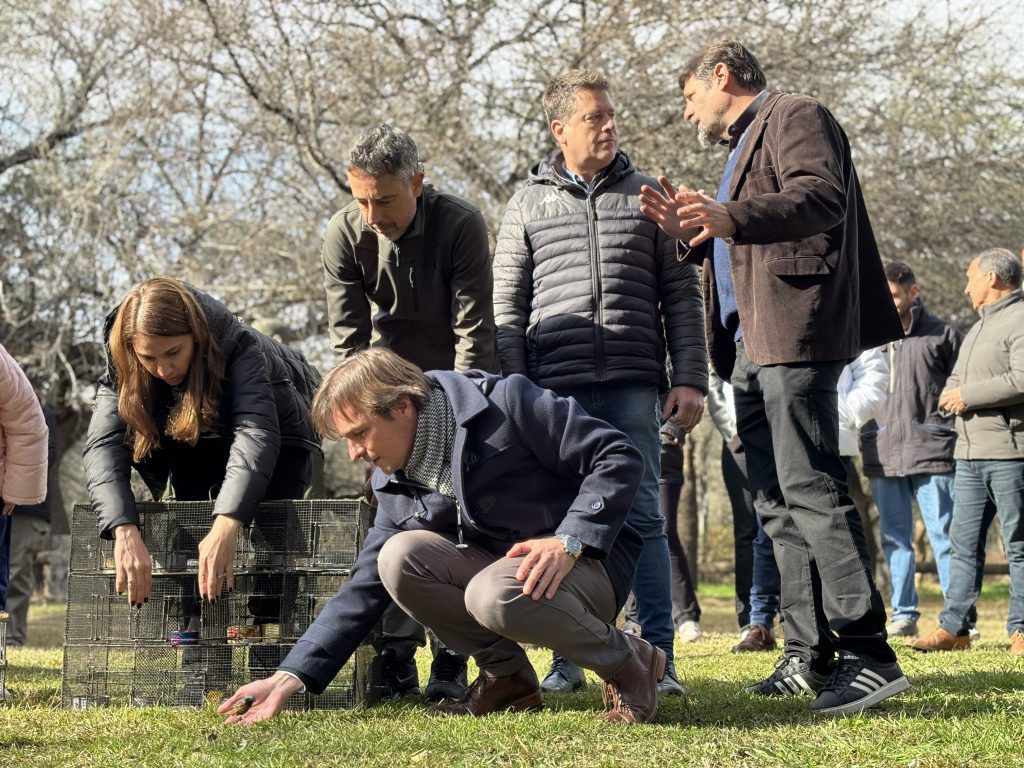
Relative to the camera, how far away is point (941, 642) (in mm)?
6453

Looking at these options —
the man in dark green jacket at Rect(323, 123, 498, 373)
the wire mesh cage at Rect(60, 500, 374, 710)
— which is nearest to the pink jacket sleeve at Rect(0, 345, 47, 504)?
the wire mesh cage at Rect(60, 500, 374, 710)

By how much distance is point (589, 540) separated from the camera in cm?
363

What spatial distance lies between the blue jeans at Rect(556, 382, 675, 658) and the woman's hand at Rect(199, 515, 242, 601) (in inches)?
58.3

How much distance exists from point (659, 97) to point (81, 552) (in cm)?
963

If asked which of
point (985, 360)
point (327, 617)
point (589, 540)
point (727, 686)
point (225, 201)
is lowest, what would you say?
point (727, 686)

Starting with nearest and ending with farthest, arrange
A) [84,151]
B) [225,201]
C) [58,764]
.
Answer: [58,764]
[225,201]
[84,151]

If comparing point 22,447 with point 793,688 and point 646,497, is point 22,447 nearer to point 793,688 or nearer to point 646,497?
point 646,497

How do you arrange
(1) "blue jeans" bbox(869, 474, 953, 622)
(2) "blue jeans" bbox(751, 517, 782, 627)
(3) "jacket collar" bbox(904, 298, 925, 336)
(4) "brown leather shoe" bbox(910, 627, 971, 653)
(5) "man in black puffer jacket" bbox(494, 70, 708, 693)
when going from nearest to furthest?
(5) "man in black puffer jacket" bbox(494, 70, 708, 693)
(4) "brown leather shoe" bbox(910, 627, 971, 653)
(2) "blue jeans" bbox(751, 517, 782, 627)
(1) "blue jeans" bbox(869, 474, 953, 622)
(3) "jacket collar" bbox(904, 298, 925, 336)

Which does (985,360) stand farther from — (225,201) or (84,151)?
(84,151)

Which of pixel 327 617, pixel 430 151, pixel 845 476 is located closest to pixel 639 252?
pixel 845 476

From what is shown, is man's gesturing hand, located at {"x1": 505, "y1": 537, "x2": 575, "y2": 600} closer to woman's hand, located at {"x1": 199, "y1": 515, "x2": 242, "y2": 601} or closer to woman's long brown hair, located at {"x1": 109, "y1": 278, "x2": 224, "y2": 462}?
woman's hand, located at {"x1": 199, "y1": 515, "x2": 242, "y2": 601}

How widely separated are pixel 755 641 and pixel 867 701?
3.13 metres

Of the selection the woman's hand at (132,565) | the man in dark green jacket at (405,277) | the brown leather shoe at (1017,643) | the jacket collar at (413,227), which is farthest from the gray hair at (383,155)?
the brown leather shoe at (1017,643)

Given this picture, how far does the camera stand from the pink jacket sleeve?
498 centimetres
